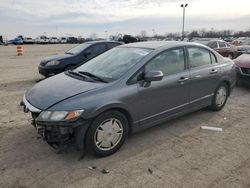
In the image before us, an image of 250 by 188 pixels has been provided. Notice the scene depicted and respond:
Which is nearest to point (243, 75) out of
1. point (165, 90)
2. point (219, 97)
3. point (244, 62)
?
point (244, 62)

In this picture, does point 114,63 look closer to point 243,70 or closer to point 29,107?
point 29,107

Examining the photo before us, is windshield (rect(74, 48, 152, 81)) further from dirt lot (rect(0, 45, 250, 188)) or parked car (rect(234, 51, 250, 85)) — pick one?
parked car (rect(234, 51, 250, 85))

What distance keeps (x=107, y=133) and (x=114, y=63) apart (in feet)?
4.37

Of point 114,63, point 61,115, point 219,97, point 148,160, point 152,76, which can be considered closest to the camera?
point 61,115

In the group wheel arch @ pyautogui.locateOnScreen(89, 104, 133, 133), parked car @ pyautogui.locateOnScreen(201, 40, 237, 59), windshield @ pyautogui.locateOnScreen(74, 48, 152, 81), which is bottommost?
wheel arch @ pyautogui.locateOnScreen(89, 104, 133, 133)

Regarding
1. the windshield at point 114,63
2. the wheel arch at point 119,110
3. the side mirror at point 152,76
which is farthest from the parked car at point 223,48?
the wheel arch at point 119,110

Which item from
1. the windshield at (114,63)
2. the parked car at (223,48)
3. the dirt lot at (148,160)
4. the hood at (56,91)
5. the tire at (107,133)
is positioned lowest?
the dirt lot at (148,160)

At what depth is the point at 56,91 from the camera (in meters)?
3.76

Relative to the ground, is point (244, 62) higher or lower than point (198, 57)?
lower

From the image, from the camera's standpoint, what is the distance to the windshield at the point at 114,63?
4082mm

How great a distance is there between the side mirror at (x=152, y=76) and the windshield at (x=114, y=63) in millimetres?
305

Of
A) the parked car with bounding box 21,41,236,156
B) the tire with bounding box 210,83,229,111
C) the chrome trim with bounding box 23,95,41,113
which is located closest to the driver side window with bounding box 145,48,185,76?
the parked car with bounding box 21,41,236,156

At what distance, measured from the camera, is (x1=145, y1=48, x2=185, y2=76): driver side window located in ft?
13.9

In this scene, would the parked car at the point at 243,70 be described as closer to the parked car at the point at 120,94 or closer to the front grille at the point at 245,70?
the front grille at the point at 245,70
